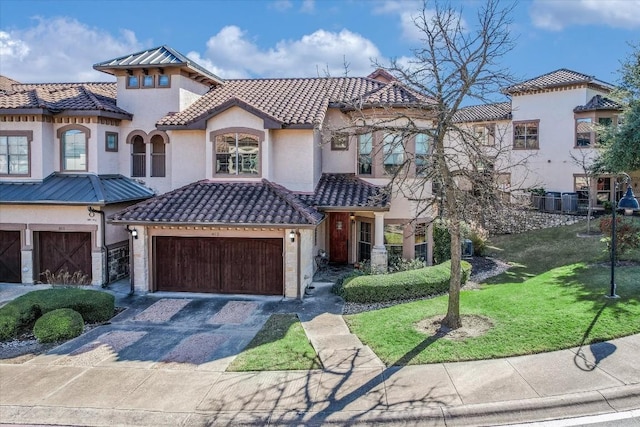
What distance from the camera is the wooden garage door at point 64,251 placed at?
19.2 m

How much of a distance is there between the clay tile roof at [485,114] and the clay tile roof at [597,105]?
5.21 m

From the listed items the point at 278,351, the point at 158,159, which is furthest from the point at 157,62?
the point at 278,351

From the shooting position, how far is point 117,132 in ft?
70.8

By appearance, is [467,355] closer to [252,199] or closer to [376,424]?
[376,424]

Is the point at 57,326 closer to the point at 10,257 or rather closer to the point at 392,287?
the point at 10,257

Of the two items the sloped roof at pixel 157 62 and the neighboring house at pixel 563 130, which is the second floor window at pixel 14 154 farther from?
the neighboring house at pixel 563 130

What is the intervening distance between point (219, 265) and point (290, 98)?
328 inches

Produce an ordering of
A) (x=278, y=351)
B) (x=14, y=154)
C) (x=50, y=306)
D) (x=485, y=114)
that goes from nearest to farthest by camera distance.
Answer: (x=278, y=351) → (x=50, y=306) → (x=14, y=154) → (x=485, y=114)

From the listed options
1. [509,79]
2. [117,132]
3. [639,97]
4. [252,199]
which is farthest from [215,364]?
[639,97]

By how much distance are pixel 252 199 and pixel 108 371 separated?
846 cm

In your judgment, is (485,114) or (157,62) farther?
(485,114)

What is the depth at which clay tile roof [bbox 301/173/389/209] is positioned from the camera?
1847cm

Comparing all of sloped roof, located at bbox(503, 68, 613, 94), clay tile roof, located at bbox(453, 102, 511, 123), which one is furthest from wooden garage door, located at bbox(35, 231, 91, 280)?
clay tile roof, located at bbox(453, 102, 511, 123)

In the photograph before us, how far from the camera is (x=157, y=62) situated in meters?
21.0
